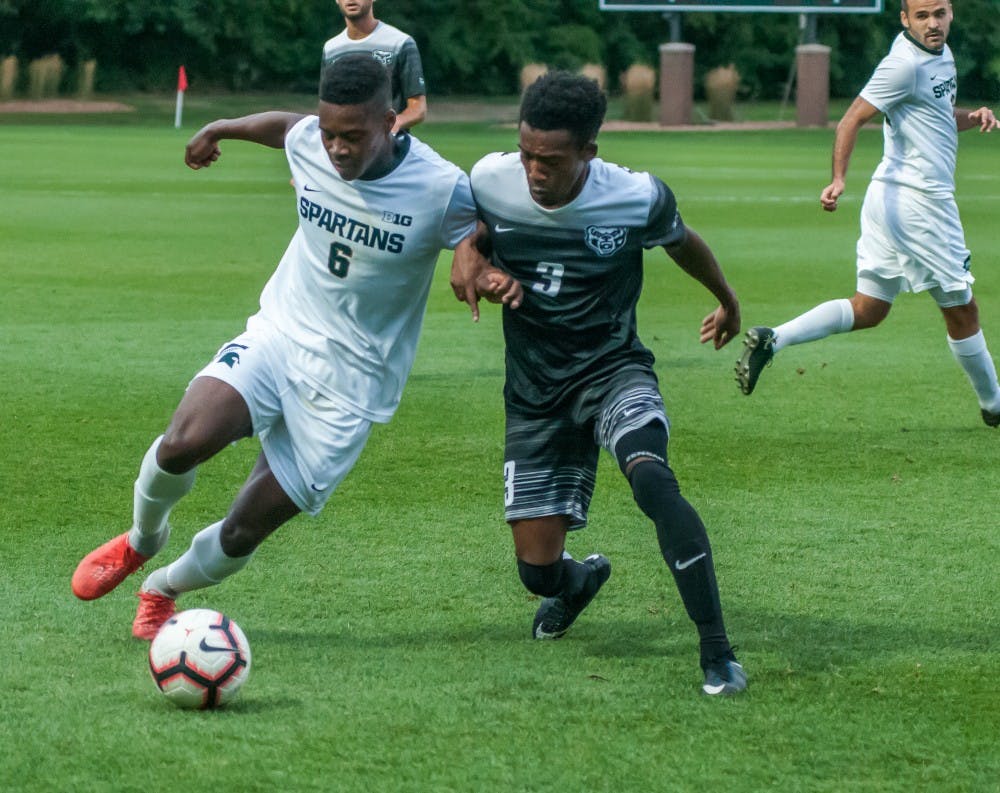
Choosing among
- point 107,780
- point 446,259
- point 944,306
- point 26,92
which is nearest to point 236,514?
point 107,780

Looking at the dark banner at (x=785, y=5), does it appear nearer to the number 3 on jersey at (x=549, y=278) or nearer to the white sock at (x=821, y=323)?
the white sock at (x=821, y=323)

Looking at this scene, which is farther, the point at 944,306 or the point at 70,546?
the point at 944,306

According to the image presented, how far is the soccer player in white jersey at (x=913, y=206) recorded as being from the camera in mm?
9094

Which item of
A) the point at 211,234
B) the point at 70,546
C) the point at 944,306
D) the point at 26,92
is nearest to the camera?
the point at 70,546

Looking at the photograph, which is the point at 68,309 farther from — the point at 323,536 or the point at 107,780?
the point at 107,780

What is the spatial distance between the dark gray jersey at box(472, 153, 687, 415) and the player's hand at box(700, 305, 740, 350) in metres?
0.34

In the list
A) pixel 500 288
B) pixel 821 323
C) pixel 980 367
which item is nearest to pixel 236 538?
pixel 500 288

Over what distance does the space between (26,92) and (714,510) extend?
50922 mm

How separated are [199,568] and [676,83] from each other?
1681 inches

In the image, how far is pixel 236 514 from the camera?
17.4ft

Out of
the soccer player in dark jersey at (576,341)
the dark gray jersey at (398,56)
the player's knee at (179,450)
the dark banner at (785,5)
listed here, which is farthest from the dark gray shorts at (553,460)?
the dark banner at (785,5)

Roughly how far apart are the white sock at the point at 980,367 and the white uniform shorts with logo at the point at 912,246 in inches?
8.7

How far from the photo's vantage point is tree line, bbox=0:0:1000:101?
59.3 metres

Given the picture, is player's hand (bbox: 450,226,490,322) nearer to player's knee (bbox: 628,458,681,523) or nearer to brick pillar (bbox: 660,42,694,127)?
player's knee (bbox: 628,458,681,523)
